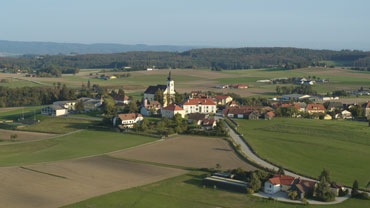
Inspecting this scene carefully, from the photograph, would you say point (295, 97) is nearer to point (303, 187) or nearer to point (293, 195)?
point (303, 187)

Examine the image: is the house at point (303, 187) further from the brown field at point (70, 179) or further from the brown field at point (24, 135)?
the brown field at point (24, 135)

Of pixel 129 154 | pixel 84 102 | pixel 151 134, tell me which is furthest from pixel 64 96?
pixel 129 154

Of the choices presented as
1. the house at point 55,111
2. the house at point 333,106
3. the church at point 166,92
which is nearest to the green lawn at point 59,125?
the house at point 55,111

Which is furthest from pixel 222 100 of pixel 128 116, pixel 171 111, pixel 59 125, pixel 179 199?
pixel 179 199

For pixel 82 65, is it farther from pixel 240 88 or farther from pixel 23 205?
pixel 23 205

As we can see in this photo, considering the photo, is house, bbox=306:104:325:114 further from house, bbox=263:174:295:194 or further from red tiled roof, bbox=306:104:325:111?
house, bbox=263:174:295:194

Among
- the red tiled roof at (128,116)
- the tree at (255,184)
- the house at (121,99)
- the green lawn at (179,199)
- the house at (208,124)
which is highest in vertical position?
the house at (121,99)

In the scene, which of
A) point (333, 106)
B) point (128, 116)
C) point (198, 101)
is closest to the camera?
point (128, 116)
